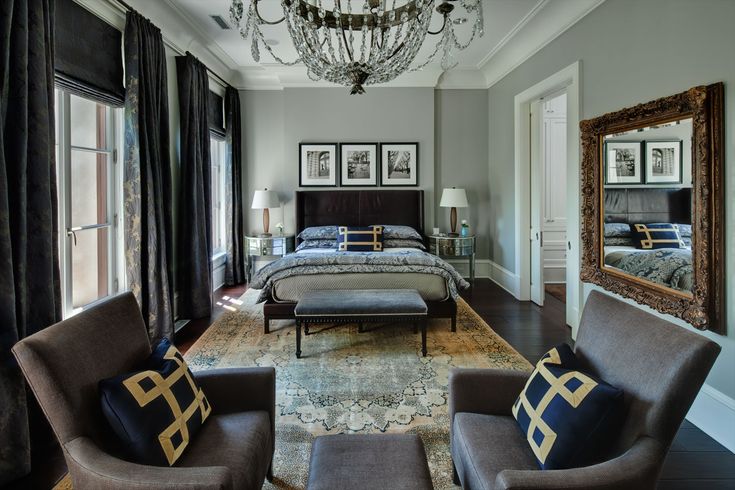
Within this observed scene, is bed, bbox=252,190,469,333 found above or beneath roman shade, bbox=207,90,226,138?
beneath

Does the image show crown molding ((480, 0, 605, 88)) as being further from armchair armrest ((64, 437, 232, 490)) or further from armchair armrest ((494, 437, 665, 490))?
armchair armrest ((64, 437, 232, 490))

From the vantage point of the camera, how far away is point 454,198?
19.7 ft

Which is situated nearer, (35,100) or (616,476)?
(616,476)

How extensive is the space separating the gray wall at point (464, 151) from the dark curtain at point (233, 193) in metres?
2.84

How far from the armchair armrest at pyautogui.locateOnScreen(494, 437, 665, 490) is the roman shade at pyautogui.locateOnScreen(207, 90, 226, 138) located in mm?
5283

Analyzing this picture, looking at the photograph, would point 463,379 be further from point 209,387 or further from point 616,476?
point 209,387

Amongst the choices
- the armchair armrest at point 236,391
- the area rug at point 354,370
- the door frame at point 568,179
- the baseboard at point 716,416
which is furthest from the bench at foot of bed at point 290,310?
the armchair armrest at point 236,391

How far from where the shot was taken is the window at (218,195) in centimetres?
616

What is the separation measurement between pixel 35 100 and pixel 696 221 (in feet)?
11.6

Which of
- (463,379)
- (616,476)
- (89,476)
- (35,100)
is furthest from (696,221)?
(35,100)

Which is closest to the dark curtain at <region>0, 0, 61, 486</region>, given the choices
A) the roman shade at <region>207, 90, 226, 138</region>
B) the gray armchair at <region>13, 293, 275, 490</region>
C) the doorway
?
the gray armchair at <region>13, 293, 275, 490</region>

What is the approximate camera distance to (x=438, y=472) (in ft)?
6.61

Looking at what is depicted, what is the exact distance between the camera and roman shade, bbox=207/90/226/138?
5532 millimetres

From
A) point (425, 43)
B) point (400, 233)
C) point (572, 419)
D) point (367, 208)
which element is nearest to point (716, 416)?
point (572, 419)
